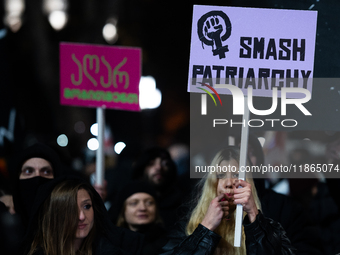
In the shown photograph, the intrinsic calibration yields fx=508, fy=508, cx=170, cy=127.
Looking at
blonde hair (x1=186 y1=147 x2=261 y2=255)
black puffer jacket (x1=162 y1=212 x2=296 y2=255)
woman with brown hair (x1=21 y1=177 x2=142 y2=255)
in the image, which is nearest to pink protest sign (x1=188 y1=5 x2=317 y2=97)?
blonde hair (x1=186 y1=147 x2=261 y2=255)

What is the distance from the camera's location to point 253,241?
2.27 metres

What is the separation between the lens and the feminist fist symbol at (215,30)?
8.42 feet

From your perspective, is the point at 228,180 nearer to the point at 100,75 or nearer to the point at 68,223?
the point at 68,223

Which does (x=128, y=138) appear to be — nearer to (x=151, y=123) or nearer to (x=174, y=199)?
(x=151, y=123)

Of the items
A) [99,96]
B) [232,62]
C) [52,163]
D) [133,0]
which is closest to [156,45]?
[133,0]

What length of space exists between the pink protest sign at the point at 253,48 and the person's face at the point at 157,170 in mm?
1488

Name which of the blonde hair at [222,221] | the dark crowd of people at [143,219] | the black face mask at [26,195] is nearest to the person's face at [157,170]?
the dark crowd of people at [143,219]

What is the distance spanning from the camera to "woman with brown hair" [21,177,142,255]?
2391 millimetres

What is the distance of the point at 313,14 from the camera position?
253cm

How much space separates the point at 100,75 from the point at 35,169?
2.85ft

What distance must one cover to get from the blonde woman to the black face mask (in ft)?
3.13

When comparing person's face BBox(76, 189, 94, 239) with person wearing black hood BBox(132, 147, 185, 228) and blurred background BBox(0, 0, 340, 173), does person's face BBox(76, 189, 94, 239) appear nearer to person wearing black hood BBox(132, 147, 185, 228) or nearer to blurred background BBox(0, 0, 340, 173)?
person wearing black hood BBox(132, 147, 185, 228)

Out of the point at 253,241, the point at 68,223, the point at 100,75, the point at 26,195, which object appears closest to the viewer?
the point at 253,241

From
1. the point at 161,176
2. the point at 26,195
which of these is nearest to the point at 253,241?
the point at 26,195
